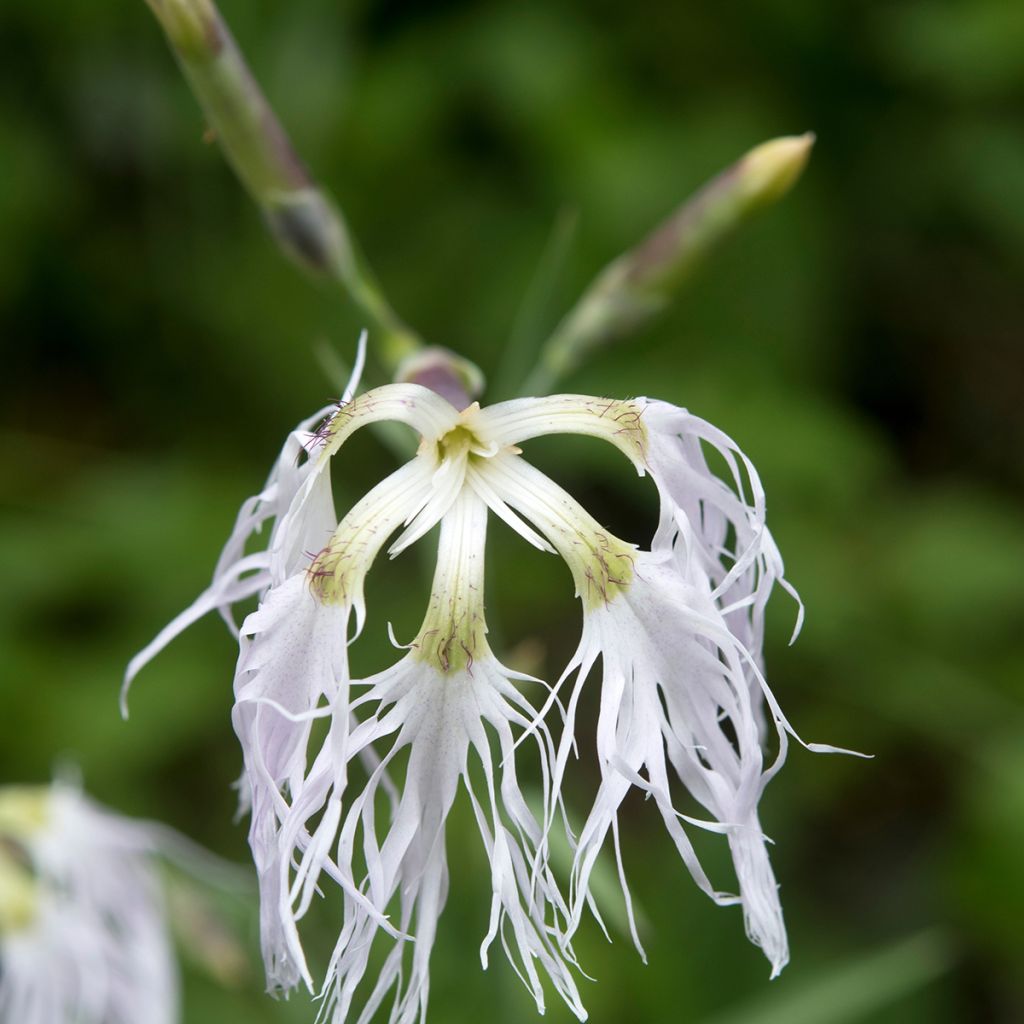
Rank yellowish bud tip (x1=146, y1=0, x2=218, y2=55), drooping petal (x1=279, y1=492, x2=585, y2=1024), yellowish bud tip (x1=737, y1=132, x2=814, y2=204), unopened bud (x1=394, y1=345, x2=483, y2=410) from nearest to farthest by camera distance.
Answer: drooping petal (x1=279, y1=492, x2=585, y2=1024) < unopened bud (x1=394, y1=345, x2=483, y2=410) < yellowish bud tip (x1=146, y1=0, x2=218, y2=55) < yellowish bud tip (x1=737, y1=132, x2=814, y2=204)

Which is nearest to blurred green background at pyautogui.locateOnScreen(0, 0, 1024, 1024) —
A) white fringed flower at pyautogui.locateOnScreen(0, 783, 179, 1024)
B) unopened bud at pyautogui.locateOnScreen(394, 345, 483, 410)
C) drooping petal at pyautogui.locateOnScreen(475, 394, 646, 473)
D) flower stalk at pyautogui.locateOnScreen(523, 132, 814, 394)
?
white fringed flower at pyautogui.locateOnScreen(0, 783, 179, 1024)

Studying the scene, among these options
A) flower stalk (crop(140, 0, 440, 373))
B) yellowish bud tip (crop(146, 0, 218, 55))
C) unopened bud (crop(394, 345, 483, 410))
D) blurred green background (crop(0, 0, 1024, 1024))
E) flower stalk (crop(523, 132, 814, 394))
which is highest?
yellowish bud tip (crop(146, 0, 218, 55))

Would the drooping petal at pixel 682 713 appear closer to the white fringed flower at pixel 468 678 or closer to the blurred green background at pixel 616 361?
the white fringed flower at pixel 468 678

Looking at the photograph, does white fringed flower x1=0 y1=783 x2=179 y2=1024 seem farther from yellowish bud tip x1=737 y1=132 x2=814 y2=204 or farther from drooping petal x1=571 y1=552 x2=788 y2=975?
yellowish bud tip x1=737 y1=132 x2=814 y2=204

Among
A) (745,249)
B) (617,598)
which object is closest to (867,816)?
(745,249)

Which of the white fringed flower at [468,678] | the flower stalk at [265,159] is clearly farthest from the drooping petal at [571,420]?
the flower stalk at [265,159]
